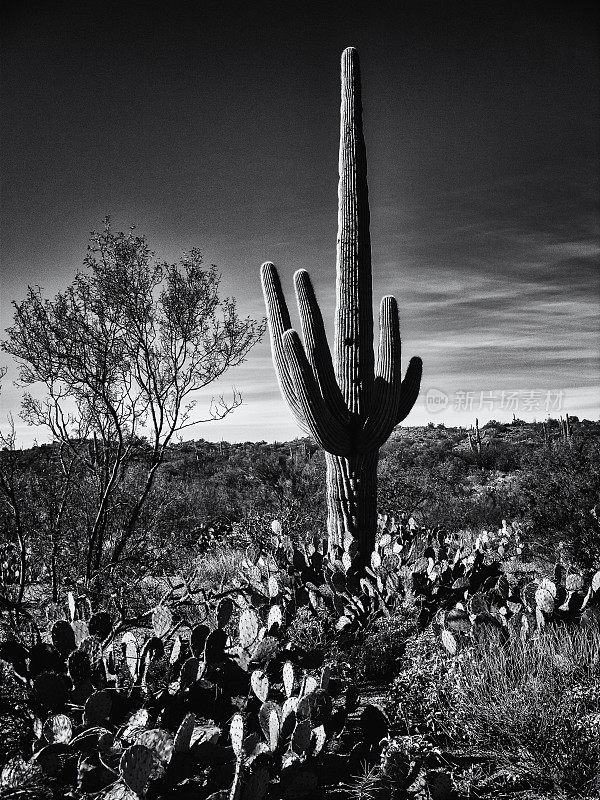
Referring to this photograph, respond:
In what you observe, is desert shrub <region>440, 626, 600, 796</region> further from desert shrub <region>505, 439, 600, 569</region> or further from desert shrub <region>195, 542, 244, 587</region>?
desert shrub <region>505, 439, 600, 569</region>

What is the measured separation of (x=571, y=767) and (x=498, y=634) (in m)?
1.41

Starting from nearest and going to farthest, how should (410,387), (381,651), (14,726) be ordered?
1. (14,726)
2. (381,651)
3. (410,387)

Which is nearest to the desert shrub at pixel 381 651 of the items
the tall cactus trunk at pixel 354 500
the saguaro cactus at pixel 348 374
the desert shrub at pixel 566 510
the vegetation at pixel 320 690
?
the vegetation at pixel 320 690

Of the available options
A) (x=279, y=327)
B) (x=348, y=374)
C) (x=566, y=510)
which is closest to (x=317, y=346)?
(x=348, y=374)

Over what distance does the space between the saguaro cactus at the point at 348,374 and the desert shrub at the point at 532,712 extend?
2628mm

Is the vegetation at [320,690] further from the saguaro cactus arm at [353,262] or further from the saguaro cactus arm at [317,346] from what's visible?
the saguaro cactus arm at [353,262]

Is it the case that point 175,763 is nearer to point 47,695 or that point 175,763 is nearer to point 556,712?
point 47,695

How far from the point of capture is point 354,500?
7.14m

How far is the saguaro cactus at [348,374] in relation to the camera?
22.4 ft

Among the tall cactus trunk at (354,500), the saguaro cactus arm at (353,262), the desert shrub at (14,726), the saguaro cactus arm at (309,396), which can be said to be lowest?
the desert shrub at (14,726)

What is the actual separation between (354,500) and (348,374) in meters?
1.46

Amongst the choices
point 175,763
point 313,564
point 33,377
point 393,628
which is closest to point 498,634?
point 393,628

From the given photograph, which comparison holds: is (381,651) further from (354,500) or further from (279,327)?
(279,327)

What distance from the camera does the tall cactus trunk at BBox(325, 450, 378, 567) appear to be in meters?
7.13
